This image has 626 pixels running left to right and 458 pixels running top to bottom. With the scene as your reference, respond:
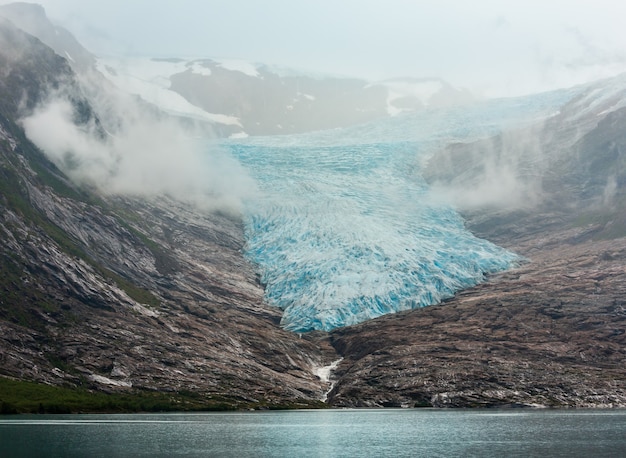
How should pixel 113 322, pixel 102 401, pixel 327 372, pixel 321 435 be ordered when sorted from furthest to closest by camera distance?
pixel 327 372
pixel 113 322
pixel 102 401
pixel 321 435

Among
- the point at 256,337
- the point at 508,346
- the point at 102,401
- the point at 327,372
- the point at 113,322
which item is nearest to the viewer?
the point at 102,401

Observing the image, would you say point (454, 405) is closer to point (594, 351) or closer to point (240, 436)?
point (594, 351)

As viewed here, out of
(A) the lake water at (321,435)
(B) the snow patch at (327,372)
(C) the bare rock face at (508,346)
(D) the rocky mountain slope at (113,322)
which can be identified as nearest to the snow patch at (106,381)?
(D) the rocky mountain slope at (113,322)

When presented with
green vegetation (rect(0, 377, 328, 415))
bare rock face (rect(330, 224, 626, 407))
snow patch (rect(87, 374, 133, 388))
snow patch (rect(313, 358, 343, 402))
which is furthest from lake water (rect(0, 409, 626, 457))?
snow patch (rect(313, 358, 343, 402))

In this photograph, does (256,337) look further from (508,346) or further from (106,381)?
(508,346)

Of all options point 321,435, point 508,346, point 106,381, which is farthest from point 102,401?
point 508,346

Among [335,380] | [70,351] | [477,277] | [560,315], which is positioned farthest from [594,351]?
[70,351]
